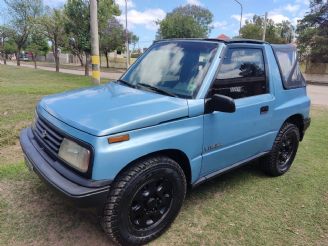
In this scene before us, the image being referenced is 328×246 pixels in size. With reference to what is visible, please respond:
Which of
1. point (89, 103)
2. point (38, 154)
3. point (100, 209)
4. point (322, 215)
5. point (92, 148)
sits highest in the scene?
point (89, 103)

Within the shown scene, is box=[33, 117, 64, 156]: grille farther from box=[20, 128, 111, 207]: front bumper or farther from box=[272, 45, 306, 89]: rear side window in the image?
box=[272, 45, 306, 89]: rear side window

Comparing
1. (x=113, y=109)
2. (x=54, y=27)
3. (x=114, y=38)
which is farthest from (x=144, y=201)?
(x=114, y=38)

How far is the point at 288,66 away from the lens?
443 cm

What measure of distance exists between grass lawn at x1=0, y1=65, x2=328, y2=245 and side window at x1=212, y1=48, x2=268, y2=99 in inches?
50.7

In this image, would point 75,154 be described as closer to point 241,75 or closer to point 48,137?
point 48,137

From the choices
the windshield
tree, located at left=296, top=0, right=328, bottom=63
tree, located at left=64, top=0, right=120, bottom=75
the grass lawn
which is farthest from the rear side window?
tree, located at left=296, top=0, right=328, bottom=63

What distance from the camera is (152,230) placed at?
3.04 meters

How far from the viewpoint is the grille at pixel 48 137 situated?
2840mm

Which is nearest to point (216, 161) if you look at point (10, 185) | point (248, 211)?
point (248, 211)

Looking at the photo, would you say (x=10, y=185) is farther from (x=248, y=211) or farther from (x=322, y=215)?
(x=322, y=215)

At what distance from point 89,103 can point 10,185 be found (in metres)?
1.69

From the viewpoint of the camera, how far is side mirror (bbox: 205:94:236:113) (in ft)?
9.93

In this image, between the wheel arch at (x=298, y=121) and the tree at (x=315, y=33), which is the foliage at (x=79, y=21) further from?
the tree at (x=315, y=33)

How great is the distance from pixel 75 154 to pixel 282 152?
3186mm
